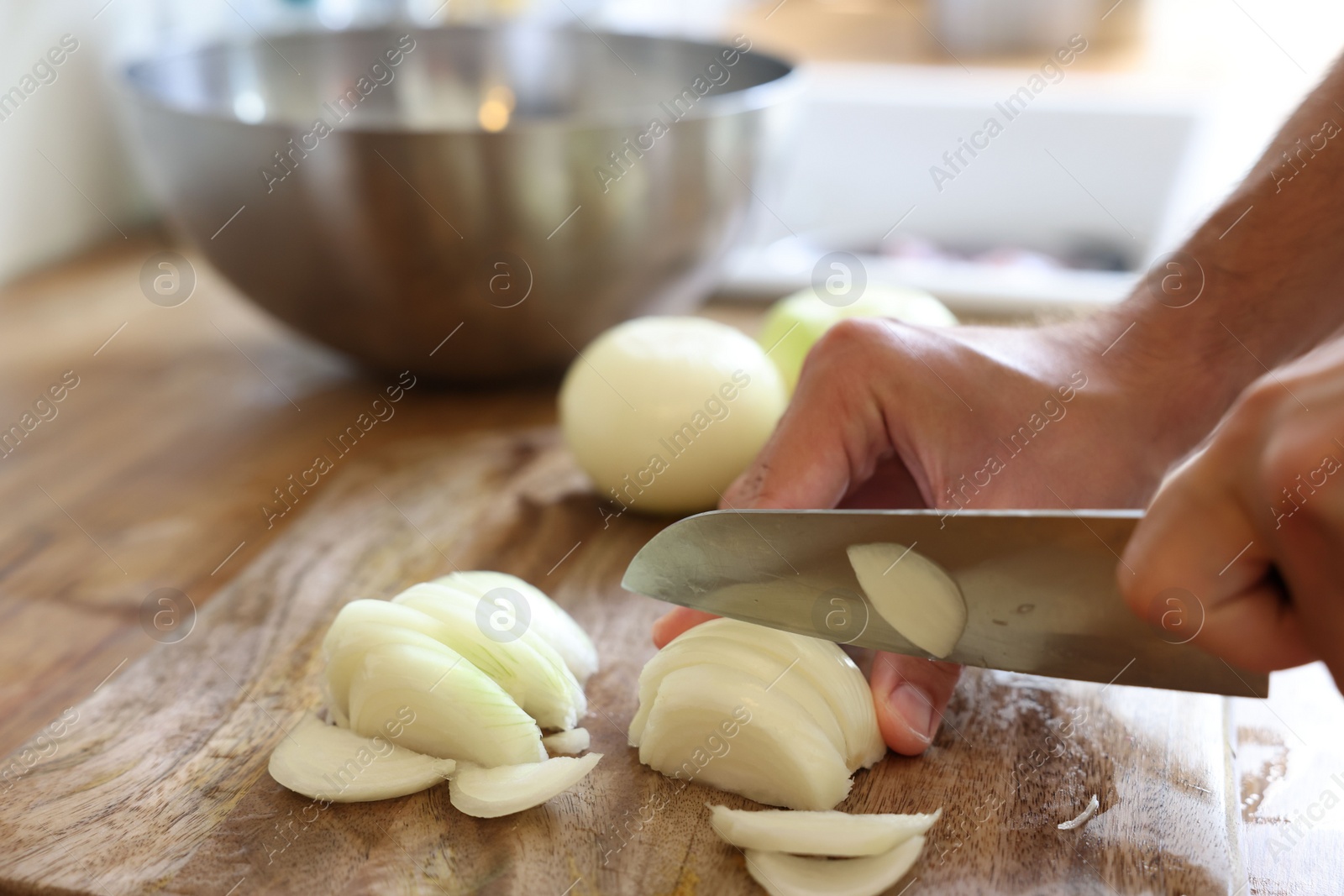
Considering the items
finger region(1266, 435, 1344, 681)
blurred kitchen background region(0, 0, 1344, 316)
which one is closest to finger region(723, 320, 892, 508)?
finger region(1266, 435, 1344, 681)

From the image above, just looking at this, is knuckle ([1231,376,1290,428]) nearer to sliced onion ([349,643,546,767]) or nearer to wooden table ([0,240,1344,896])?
wooden table ([0,240,1344,896])

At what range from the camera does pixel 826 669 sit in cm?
77

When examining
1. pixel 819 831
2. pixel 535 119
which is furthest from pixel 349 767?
pixel 535 119

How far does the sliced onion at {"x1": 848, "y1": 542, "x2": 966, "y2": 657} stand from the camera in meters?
0.76

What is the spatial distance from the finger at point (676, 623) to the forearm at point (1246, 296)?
0.38m

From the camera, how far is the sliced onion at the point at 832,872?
0.68 m

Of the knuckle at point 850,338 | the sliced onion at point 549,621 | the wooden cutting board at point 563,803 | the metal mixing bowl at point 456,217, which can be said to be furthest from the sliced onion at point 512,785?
the metal mixing bowl at point 456,217

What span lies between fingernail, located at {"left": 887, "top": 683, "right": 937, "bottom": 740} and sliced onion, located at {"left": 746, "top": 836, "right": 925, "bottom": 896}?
98 mm

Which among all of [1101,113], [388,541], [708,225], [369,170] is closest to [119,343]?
[369,170]

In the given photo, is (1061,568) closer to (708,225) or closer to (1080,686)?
(1080,686)

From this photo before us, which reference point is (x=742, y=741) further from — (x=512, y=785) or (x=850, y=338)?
(x=850, y=338)

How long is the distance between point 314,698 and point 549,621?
7.4 inches

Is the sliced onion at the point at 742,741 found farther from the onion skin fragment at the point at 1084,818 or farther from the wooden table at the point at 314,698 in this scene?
the onion skin fragment at the point at 1084,818

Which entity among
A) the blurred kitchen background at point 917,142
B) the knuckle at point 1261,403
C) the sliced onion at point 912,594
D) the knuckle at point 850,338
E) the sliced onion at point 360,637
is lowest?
the blurred kitchen background at point 917,142
